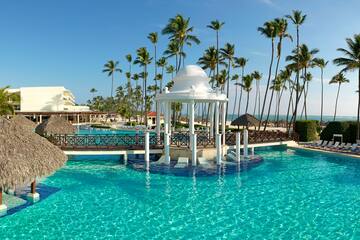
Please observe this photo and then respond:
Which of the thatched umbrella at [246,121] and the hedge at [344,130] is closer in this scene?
the thatched umbrella at [246,121]

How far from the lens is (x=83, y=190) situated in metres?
15.8

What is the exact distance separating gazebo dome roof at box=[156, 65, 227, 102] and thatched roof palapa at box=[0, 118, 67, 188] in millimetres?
10761

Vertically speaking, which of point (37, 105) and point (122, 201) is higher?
point (37, 105)

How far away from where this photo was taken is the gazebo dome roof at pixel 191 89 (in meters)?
22.8

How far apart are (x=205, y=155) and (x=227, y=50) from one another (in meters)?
27.4

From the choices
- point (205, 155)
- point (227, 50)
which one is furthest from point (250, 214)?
point (227, 50)

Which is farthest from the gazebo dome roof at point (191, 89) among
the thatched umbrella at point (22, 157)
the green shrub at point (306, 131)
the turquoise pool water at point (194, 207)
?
the green shrub at point (306, 131)

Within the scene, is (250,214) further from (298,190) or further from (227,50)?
(227,50)

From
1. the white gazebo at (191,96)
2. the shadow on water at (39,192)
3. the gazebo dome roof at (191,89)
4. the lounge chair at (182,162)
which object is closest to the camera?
the shadow on water at (39,192)

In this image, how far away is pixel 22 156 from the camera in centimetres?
1228

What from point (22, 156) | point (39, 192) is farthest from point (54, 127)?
point (22, 156)

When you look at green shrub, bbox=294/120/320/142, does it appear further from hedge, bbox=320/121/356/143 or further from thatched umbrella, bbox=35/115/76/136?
thatched umbrella, bbox=35/115/76/136

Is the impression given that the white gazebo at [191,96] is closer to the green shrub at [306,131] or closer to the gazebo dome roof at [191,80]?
the gazebo dome roof at [191,80]

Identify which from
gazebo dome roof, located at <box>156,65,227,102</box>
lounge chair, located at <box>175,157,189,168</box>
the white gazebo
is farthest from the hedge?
lounge chair, located at <box>175,157,189,168</box>
